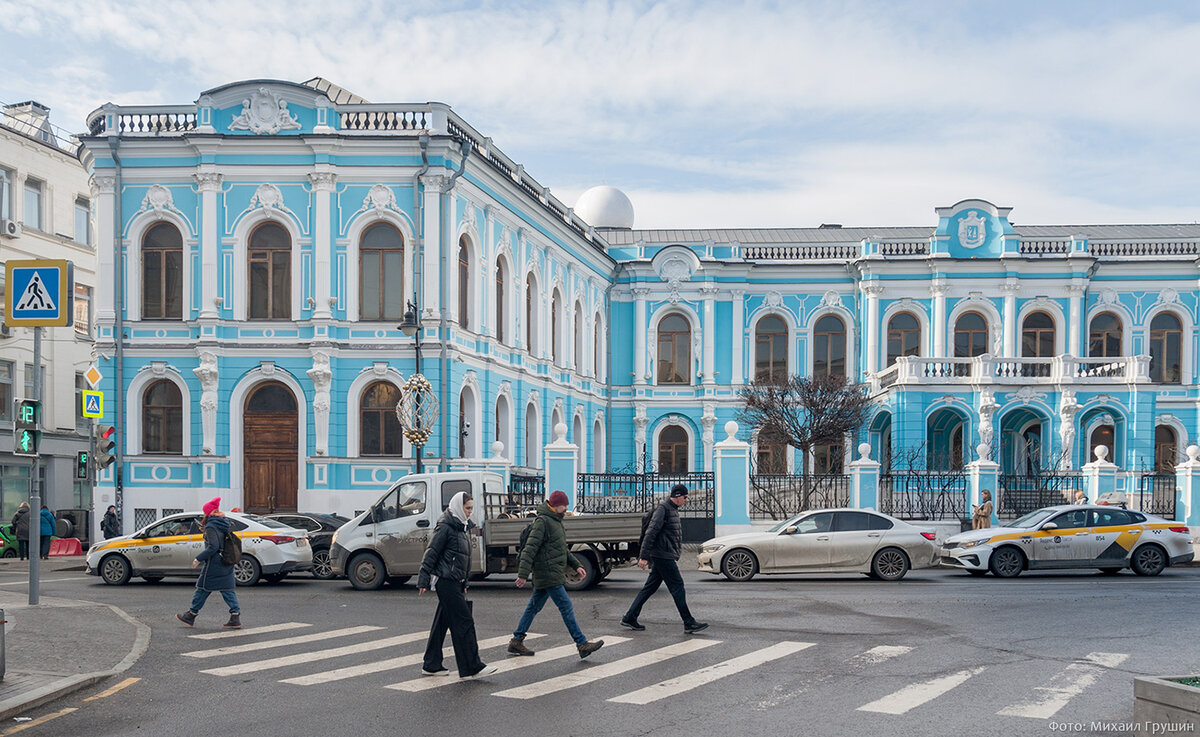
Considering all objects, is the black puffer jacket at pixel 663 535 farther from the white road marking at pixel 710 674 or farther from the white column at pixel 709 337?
the white column at pixel 709 337

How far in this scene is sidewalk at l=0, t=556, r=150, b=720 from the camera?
10.3m

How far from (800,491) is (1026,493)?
19.4 ft

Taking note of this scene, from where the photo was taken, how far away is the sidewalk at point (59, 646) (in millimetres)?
10264

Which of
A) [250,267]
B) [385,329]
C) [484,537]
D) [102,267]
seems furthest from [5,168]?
[484,537]

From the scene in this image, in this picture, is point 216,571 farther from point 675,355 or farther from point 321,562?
point 675,355

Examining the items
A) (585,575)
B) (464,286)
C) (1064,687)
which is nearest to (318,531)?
(585,575)

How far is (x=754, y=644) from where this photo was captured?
12.7 metres

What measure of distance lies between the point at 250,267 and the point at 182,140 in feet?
11.9

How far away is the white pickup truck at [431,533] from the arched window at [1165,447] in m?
31.5

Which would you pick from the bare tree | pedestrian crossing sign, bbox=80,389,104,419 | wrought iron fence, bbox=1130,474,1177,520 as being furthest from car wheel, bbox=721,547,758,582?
pedestrian crossing sign, bbox=80,389,104,419

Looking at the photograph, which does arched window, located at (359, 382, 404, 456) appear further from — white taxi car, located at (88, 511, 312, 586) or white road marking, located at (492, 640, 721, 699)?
white road marking, located at (492, 640, 721, 699)

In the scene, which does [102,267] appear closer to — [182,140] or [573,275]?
[182,140]

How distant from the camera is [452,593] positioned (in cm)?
1107

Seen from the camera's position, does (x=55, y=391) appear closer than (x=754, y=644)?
No
